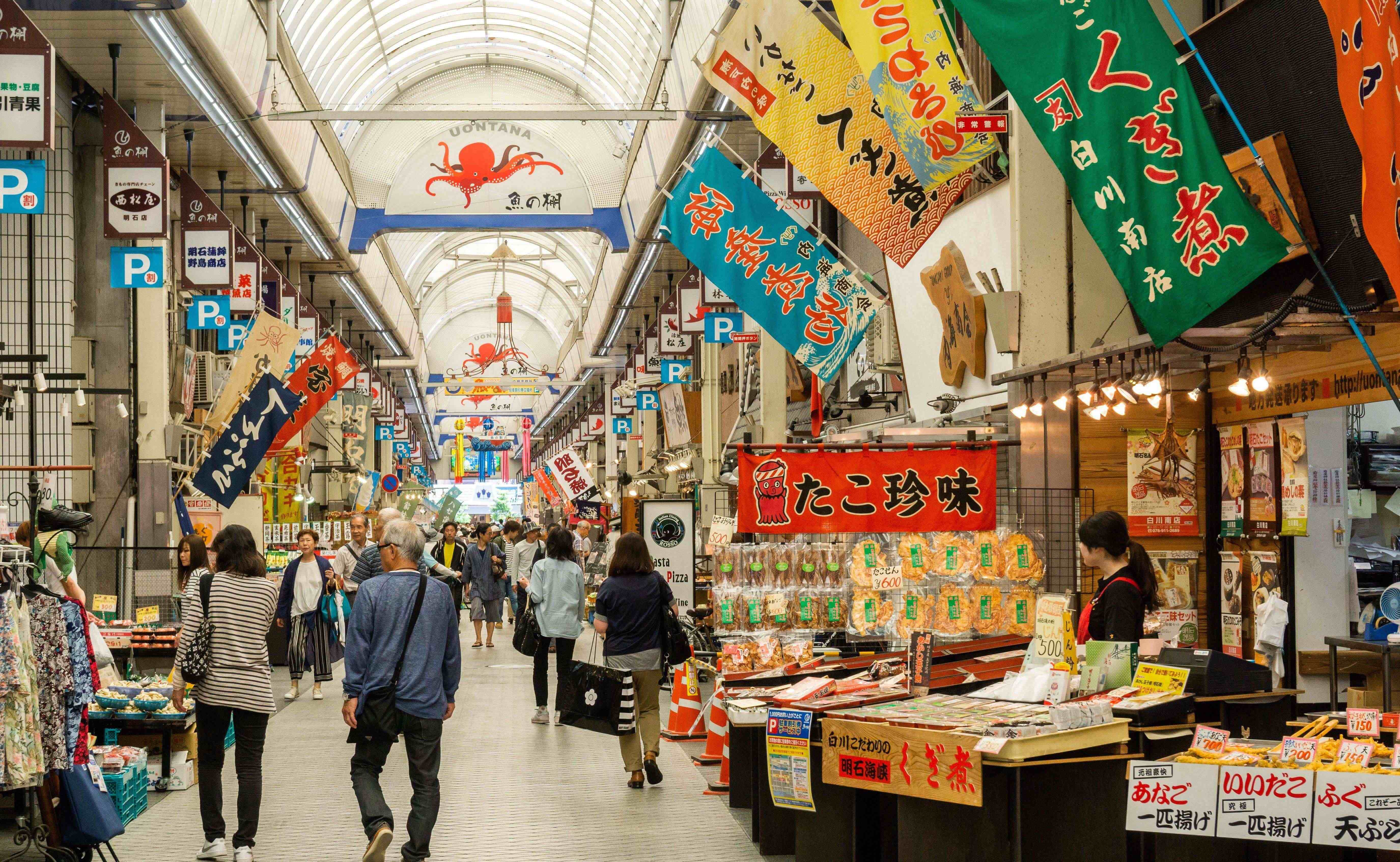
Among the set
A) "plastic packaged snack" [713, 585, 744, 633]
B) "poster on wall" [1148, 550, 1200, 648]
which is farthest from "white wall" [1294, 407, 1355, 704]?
"plastic packaged snack" [713, 585, 744, 633]

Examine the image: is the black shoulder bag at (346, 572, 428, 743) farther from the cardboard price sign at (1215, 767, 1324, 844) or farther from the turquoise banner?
the turquoise banner

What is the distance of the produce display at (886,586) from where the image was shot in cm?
861

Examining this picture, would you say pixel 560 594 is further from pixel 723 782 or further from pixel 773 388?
pixel 773 388

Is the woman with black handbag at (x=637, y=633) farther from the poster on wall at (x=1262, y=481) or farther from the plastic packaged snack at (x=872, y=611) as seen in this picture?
the poster on wall at (x=1262, y=481)

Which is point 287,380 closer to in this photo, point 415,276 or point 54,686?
point 54,686

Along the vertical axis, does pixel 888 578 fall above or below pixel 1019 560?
below

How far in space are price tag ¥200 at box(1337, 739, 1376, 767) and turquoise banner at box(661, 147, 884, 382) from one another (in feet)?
24.3

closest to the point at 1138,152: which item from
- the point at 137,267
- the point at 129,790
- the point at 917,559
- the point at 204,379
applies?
the point at 917,559

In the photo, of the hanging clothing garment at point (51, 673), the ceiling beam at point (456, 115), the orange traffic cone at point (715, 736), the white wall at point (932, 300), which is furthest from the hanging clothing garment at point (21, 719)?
the ceiling beam at point (456, 115)

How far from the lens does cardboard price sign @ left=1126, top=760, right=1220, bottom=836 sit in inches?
181

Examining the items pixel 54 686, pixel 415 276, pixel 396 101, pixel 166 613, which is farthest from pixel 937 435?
pixel 415 276

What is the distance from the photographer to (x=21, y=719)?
573cm

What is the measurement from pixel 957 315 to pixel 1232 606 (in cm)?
311

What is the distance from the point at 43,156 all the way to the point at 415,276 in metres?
26.3
